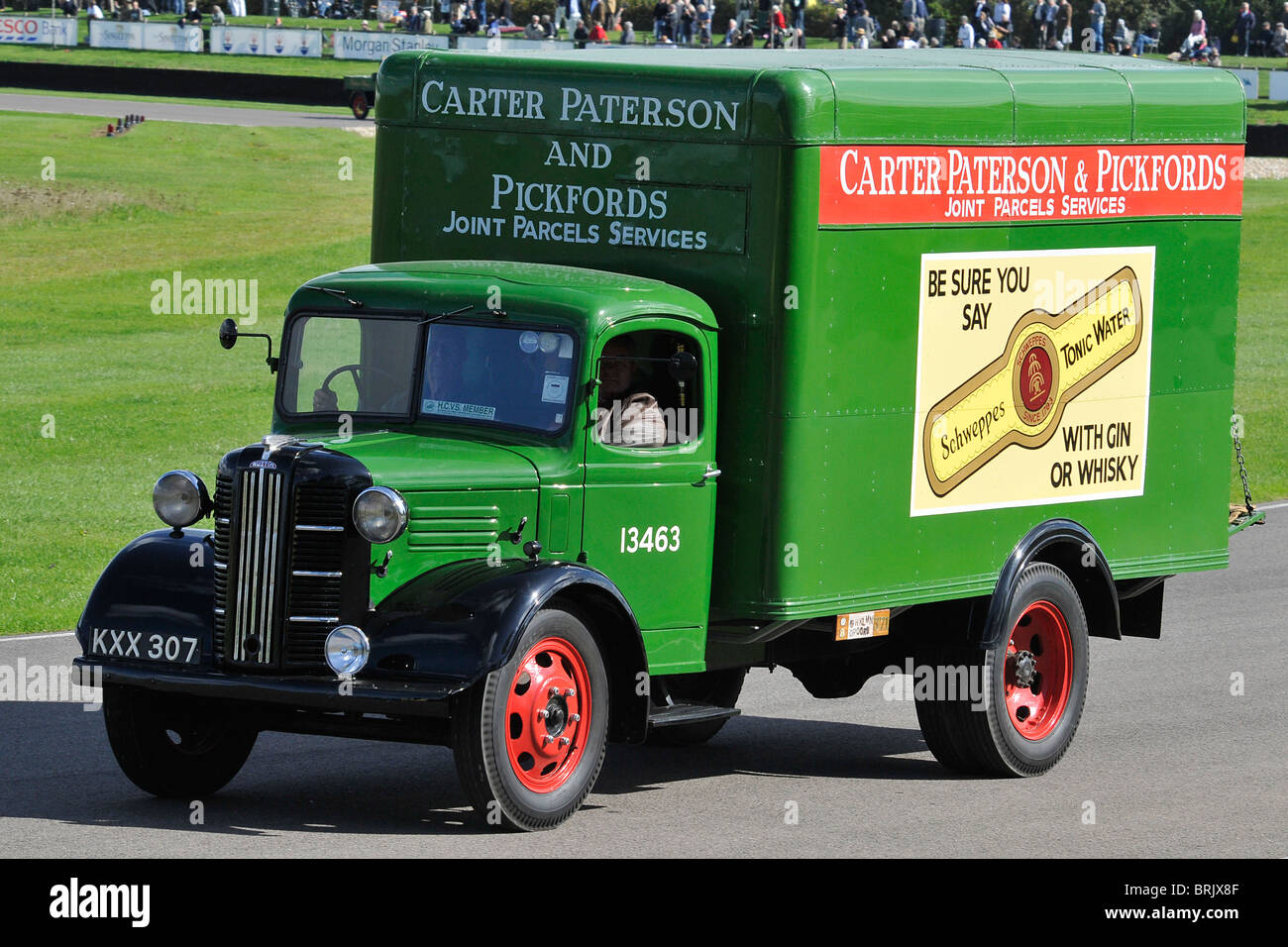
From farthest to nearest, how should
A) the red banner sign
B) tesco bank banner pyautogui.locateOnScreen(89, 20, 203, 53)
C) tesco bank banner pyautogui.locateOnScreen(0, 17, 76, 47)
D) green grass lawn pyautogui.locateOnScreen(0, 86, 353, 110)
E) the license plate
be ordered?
tesco bank banner pyautogui.locateOnScreen(89, 20, 203, 53), tesco bank banner pyautogui.locateOnScreen(0, 17, 76, 47), green grass lawn pyautogui.locateOnScreen(0, 86, 353, 110), the red banner sign, the license plate

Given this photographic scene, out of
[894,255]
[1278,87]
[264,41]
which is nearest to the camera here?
[894,255]

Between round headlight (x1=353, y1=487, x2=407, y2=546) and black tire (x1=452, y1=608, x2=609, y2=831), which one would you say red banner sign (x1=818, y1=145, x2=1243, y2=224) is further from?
round headlight (x1=353, y1=487, x2=407, y2=546)

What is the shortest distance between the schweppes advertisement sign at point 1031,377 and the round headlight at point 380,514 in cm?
287

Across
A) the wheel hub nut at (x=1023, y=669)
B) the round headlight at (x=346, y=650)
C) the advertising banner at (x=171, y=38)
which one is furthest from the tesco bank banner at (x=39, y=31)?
the round headlight at (x=346, y=650)

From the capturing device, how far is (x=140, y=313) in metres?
31.6

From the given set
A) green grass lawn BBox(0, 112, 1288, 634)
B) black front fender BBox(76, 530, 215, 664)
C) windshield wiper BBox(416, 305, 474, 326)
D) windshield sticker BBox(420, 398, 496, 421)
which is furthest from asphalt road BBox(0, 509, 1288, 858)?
green grass lawn BBox(0, 112, 1288, 634)

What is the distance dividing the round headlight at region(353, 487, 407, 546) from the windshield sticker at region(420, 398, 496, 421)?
3.12 feet

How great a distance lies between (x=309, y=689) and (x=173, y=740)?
1.37 m

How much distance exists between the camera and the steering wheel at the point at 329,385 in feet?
31.4

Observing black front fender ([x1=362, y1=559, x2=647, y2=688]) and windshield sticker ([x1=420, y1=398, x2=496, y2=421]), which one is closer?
black front fender ([x1=362, y1=559, x2=647, y2=688])

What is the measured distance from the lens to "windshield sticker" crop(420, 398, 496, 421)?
9.27 m

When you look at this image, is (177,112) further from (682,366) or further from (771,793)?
(682,366)

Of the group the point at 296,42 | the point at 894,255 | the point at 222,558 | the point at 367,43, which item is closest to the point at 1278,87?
the point at 367,43
